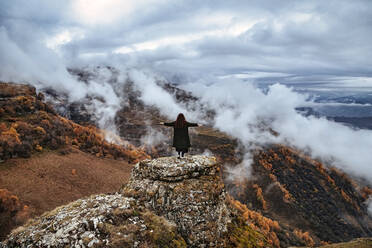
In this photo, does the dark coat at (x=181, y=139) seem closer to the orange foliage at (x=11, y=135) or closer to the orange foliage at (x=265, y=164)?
the orange foliage at (x=11, y=135)

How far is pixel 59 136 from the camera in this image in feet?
135

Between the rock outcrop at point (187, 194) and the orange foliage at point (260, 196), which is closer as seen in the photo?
the rock outcrop at point (187, 194)

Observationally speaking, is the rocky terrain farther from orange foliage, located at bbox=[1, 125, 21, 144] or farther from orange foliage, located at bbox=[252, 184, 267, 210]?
orange foliage, located at bbox=[252, 184, 267, 210]

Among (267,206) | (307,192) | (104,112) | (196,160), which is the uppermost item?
(196,160)

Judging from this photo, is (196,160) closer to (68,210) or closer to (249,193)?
(68,210)

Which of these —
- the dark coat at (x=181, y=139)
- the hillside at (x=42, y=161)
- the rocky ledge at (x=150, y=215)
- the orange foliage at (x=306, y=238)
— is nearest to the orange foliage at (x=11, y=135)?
the hillside at (x=42, y=161)

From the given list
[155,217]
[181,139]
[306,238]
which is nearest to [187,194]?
[155,217]


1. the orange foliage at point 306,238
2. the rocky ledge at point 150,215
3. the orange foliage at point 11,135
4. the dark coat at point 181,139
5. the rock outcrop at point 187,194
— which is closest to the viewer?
the rocky ledge at point 150,215

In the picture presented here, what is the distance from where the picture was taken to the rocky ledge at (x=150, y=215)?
1003cm

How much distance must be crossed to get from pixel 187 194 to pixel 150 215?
2.49 meters

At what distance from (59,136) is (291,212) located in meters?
143

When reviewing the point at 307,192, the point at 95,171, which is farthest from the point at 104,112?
the point at 307,192

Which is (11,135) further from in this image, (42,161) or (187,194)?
(187,194)

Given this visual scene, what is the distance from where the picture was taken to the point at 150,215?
12.1 meters
